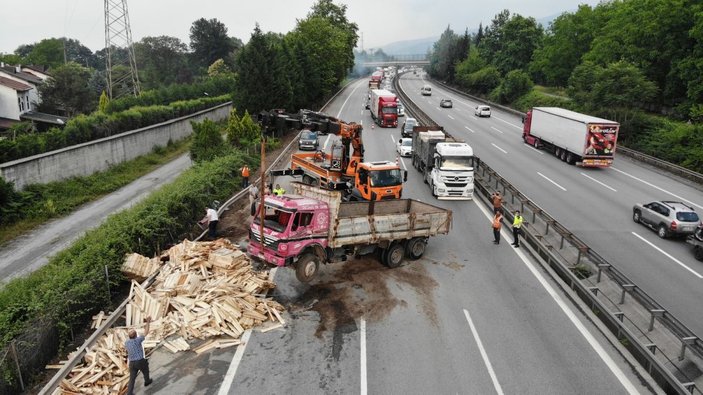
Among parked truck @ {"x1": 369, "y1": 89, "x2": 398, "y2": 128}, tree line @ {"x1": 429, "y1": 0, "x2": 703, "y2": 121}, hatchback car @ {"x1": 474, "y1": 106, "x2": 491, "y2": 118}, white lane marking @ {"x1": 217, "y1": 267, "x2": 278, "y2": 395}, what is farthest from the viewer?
hatchback car @ {"x1": 474, "y1": 106, "x2": 491, "y2": 118}

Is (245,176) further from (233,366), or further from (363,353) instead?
(363,353)

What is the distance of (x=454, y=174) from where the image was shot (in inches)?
1063

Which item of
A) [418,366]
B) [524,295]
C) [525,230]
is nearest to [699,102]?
[525,230]

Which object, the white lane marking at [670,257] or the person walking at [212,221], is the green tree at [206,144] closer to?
the person walking at [212,221]

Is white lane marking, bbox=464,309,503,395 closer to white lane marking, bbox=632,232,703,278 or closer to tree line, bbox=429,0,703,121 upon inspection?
white lane marking, bbox=632,232,703,278

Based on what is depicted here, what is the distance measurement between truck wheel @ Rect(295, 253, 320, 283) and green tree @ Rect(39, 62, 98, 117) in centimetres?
6300

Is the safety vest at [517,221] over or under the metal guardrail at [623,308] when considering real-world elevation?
over

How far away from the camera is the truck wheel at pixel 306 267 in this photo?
655 inches

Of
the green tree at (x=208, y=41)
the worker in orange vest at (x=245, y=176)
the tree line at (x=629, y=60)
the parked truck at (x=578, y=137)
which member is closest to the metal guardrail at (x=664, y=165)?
the parked truck at (x=578, y=137)

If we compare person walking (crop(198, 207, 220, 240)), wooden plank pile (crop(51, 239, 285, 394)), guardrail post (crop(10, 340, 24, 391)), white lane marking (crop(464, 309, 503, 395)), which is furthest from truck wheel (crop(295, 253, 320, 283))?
guardrail post (crop(10, 340, 24, 391))

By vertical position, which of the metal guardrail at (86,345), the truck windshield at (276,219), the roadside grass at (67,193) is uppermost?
the truck windshield at (276,219)

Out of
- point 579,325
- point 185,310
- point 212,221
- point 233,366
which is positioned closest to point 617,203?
point 579,325

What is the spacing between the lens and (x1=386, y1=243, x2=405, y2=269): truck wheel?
1855 centimetres

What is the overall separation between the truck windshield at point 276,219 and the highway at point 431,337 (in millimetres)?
2267
